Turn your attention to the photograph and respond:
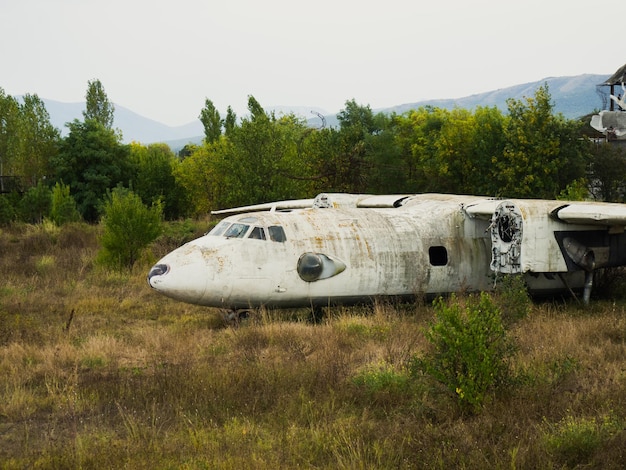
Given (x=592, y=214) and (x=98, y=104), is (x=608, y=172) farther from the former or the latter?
(x=98, y=104)

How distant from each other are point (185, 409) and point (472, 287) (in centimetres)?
934

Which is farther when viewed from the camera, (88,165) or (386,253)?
(88,165)

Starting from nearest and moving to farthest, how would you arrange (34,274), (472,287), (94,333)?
(94,333)
(472,287)
(34,274)

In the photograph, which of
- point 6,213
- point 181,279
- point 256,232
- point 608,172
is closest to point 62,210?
point 6,213

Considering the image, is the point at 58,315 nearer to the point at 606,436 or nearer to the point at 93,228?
the point at 606,436

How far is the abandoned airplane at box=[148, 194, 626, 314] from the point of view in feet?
46.8

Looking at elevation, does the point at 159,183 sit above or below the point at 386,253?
above

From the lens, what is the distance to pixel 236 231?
587 inches

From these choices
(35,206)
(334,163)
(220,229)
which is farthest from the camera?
(334,163)

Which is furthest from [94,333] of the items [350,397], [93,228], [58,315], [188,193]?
[188,193]

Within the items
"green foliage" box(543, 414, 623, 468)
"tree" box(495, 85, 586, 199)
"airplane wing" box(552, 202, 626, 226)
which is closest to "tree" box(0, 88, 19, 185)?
"tree" box(495, 85, 586, 199)

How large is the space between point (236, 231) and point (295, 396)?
6.02 meters

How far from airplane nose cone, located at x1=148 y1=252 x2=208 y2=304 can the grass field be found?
2.99 feet

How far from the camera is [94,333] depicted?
14.6 meters
